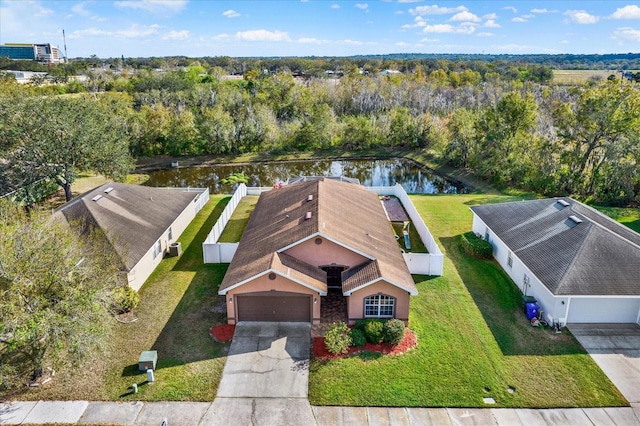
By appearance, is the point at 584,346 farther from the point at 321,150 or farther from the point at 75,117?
the point at 321,150

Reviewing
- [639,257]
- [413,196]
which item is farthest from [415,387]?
[413,196]

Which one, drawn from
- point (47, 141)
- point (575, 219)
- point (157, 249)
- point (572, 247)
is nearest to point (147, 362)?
point (157, 249)

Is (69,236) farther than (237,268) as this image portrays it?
No

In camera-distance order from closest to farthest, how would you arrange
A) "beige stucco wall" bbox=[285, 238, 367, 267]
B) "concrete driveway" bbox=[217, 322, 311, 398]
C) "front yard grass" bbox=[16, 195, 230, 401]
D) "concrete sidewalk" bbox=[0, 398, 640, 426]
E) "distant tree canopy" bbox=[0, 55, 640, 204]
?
1. "concrete sidewalk" bbox=[0, 398, 640, 426]
2. "front yard grass" bbox=[16, 195, 230, 401]
3. "concrete driveway" bbox=[217, 322, 311, 398]
4. "beige stucco wall" bbox=[285, 238, 367, 267]
5. "distant tree canopy" bbox=[0, 55, 640, 204]

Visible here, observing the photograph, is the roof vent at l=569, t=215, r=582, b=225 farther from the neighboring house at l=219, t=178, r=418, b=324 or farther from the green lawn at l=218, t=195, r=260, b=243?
the green lawn at l=218, t=195, r=260, b=243

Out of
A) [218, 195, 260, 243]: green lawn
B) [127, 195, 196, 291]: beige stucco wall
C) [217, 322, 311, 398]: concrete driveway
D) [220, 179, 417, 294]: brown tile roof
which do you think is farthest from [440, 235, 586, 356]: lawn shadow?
[127, 195, 196, 291]: beige stucco wall

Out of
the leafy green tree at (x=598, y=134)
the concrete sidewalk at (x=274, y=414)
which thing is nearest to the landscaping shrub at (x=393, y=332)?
the concrete sidewalk at (x=274, y=414)

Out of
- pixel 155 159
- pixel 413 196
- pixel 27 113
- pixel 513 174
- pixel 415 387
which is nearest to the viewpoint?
pixel 415 387
